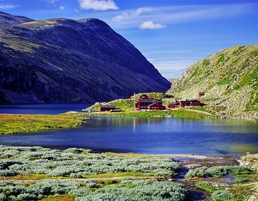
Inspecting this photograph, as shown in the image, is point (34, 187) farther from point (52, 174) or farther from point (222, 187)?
point (222, 187)

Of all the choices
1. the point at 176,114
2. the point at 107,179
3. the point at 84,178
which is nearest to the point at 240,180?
the point at 107,179

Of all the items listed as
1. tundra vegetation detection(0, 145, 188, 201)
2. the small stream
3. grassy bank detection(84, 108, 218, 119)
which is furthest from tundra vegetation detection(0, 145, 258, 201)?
grassy bank detection(84, 108, 218, 119)

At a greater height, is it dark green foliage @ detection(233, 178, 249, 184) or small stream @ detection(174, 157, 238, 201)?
dark green foliage @ detection(233, 178, 249, 184)

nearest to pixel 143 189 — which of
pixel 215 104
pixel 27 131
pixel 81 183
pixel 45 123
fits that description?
pixel 81 183

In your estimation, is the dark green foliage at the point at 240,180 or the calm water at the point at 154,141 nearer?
the dark green foliage at the point at 240,180

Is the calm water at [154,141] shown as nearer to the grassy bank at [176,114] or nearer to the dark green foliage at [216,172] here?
the dark green foliage at [216,172]

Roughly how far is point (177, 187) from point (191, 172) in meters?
10.4

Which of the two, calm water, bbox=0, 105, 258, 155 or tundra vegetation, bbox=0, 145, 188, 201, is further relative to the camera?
calm water, bbox=0, 105, 258, 155

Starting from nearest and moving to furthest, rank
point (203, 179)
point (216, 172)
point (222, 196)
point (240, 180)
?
point (222, 196)
point (240, 180)
point (203, 179)
point (216, 172)

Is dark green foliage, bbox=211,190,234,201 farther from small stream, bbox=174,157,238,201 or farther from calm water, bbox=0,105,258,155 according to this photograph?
calm water, bbox=0,105,258,155

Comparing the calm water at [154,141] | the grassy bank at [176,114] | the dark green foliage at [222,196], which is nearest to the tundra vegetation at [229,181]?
the dark green foliage at [222,196]

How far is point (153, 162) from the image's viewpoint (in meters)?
55.9

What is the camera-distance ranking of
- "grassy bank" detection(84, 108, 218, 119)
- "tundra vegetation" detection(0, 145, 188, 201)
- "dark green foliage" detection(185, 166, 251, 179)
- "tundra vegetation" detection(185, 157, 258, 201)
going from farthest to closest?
"grassy bank" detection(84, 108, 218, 119) < "dark green foliage" detection(185, 166, 251, 179) < "tundra vegetation" detection(185, 157, 258, 201) < "tundra vegetation" detection(0, 145, 188, 201)

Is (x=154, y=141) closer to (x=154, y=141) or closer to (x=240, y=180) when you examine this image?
(x=154, y=141)
